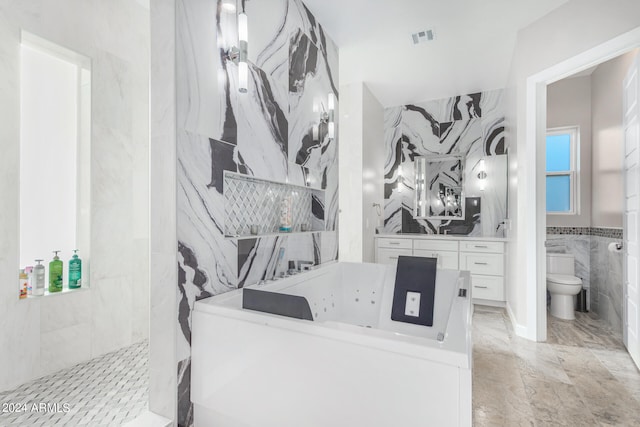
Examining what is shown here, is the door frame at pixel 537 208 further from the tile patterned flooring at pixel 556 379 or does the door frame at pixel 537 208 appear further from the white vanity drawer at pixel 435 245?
the white vanity drawer at pixel 435 245

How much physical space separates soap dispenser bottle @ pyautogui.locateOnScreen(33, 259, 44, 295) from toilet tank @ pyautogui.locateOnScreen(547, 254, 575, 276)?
4.64 metres

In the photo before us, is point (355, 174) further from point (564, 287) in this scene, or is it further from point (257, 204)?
point (564, 287)

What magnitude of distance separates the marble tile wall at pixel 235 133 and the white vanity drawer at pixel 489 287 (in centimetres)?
225

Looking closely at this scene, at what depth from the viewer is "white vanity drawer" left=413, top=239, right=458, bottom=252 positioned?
401cm

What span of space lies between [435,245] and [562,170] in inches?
73.2

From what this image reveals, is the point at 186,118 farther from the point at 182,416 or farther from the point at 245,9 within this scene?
the point at 182,416

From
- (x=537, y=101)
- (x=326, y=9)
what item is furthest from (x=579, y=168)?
(x=326, y=9)

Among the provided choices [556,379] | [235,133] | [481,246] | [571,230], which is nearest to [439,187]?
[481,246]

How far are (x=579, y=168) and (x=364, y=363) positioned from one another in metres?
4.25

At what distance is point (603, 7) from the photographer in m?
2.25

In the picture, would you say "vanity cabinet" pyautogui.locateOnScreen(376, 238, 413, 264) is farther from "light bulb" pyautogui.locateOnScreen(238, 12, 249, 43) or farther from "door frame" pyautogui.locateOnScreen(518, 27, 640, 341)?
"light bulb" pyautogui.locateOnScreen(238, 12, 249, 43)

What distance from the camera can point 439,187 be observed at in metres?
4.64

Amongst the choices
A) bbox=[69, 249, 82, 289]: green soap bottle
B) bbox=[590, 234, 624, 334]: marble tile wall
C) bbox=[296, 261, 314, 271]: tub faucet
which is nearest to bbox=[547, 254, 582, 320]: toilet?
bbox=[590, 234, 624, 334]: marble tile wall

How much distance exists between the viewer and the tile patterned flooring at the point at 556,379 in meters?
1.75
